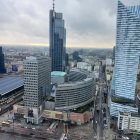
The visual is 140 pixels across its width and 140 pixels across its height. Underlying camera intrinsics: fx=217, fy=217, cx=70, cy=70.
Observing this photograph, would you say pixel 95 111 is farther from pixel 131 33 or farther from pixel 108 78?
pixel 108 78

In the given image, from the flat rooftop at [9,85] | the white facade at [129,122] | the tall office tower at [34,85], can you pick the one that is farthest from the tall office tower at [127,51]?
the flat rooftop at [9,85]

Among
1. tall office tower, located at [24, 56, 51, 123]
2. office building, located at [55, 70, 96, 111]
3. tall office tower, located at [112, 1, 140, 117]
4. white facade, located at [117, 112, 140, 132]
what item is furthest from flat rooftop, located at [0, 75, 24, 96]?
white facade, located at [117, 112, 140, 132]

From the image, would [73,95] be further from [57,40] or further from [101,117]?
[57,40]

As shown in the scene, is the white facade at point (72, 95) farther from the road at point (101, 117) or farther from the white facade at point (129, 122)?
the white facade at point (129, 122)

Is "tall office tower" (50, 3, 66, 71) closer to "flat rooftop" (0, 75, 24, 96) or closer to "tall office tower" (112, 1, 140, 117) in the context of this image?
"flat rooftop" (0, 75, 24, 96)

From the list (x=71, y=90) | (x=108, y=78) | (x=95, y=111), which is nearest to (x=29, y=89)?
(x=71, y=90)

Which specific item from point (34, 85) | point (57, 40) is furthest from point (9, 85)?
point (34, 85)

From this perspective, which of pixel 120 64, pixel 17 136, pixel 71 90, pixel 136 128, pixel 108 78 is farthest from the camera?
pixel 108 78
